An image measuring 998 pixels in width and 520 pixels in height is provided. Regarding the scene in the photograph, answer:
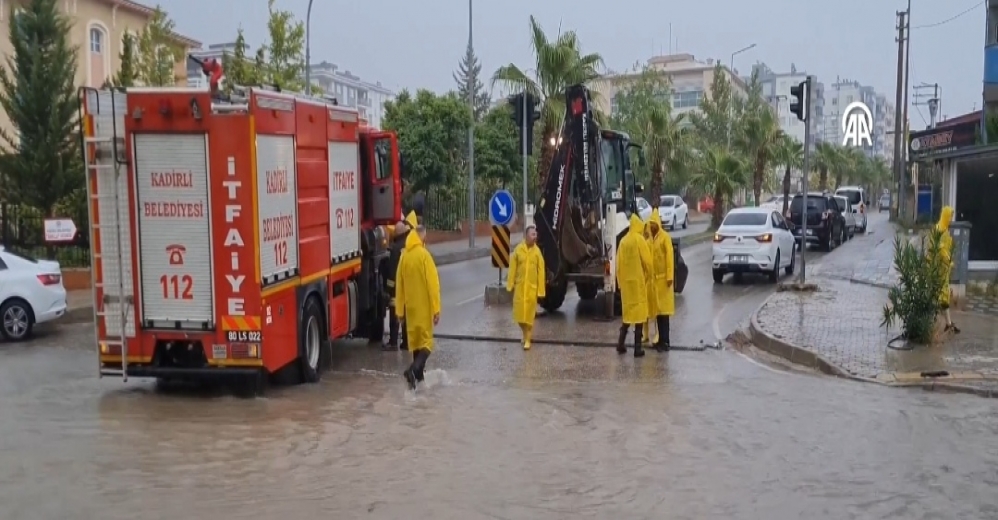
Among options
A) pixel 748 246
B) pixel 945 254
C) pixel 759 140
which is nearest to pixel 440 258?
pixel 748 246

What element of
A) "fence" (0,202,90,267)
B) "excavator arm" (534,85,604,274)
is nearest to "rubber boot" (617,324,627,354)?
"excavator arm" (534,85,604,274)

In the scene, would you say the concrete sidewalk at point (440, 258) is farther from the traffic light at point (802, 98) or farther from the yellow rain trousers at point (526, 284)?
the traffic light at point (802, 98)

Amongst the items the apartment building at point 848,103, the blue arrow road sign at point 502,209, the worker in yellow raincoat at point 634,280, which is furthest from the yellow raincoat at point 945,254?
the apartment building at point 848,103

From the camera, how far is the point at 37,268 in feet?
46.8

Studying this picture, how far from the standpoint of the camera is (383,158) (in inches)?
524

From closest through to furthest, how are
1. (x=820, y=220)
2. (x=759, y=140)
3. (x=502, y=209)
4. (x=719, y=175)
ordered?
(x=502, y=209) → (x=820, y=220) → (x=719, y=175) → (x=759, y=140)

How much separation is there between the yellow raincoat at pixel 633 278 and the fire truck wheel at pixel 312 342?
12.9 ft

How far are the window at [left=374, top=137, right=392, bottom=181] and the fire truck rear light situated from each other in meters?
5.31

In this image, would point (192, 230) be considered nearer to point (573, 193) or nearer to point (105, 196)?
point (105, 196)

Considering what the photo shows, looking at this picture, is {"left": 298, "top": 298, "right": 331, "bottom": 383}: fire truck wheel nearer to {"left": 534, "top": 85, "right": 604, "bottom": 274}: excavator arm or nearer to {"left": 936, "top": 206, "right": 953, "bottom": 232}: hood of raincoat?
{"left": 534, "top": 85, "right": 604, "bottom": 274}: excavator arm

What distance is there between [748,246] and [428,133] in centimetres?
1390

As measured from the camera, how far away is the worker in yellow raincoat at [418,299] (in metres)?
10.4

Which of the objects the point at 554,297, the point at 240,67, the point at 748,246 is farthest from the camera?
the point at 240,67

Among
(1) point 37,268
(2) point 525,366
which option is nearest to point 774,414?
(2) point 525,366
